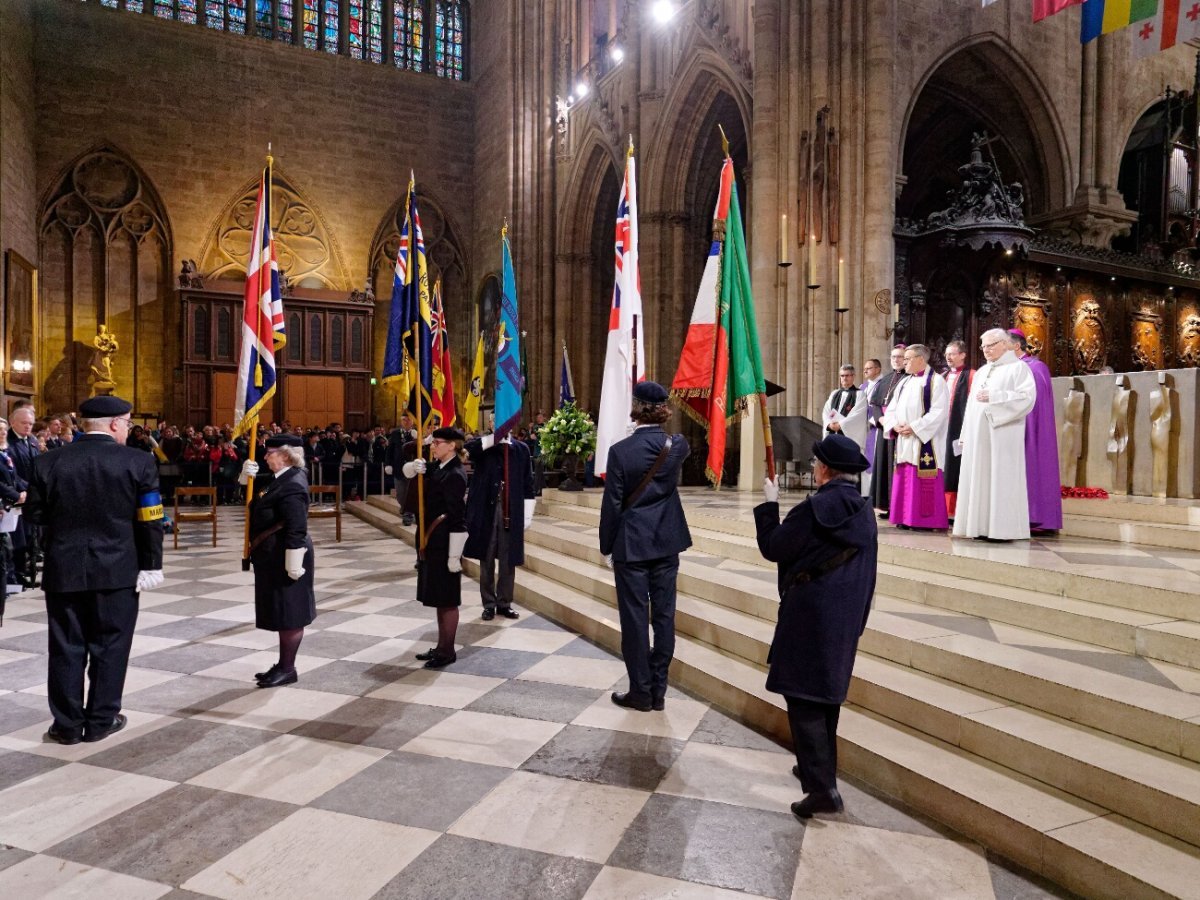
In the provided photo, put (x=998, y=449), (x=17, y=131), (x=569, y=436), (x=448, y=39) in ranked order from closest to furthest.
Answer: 1. (x=998, y=449)
2. (x=569, y=436)
3. (x=17, y=131)
4. (x=448, y=39)

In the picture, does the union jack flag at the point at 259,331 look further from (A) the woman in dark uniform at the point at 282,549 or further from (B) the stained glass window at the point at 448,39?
(B) the stained glass window at the point at 448,39

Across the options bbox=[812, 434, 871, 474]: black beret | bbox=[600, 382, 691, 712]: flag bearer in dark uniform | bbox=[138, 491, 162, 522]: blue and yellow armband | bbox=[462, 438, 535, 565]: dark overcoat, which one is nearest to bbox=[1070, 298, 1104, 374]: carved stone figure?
bbox=[462, 438, 535, 565]: dark overcoat

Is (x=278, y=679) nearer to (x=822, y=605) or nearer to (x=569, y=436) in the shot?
(x=822, y=605)

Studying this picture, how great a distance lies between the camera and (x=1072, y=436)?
26.5 ft

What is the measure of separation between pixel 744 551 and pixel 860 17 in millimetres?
8740

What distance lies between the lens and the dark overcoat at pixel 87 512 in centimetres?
393

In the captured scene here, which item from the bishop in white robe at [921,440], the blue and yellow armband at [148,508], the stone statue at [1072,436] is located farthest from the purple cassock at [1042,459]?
the blue and yellow armband at [148,508]

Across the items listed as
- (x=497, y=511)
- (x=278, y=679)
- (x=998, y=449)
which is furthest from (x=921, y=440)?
(x=278, y=679)

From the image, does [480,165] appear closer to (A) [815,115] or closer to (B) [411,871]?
(A) [815,115]

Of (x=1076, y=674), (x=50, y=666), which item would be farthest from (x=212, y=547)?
(x=1076, y=674)

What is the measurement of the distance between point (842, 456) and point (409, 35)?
2582 cm

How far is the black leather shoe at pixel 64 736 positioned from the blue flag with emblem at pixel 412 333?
2.92 metres

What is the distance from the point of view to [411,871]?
9.01ft

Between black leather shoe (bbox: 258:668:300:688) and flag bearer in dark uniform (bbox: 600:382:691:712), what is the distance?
196 centimetres
